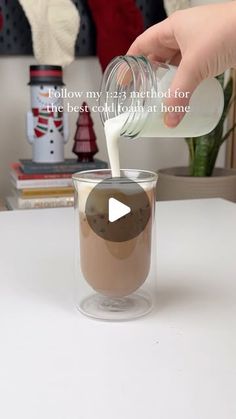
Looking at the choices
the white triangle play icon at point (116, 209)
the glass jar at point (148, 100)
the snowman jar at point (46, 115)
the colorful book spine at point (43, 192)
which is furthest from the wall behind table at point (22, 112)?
the white triangle play icon at point (116, 209)

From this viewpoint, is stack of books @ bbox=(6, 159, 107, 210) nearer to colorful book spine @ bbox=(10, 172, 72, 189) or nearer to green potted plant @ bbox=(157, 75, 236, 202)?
colorful book spine @ bbox=(10, 172, 72, 189)

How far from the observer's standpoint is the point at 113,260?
0.51 metres

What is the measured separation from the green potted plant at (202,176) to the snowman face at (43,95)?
0.97 ft

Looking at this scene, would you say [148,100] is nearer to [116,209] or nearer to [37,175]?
[116,209]

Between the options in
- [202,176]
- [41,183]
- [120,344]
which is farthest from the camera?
[202,176]

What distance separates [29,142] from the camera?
1294 mm

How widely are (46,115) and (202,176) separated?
381mm

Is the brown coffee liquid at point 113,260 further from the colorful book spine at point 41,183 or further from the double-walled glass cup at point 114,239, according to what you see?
the colorful book spine at point 41,183

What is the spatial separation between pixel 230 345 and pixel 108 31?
0.98 meters

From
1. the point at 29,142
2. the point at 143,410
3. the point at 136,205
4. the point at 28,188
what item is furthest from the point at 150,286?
the point at 29,142

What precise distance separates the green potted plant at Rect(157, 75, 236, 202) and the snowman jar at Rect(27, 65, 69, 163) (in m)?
0.25

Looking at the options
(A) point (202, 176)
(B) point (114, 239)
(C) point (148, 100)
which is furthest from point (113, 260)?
(A) point (202, 176)

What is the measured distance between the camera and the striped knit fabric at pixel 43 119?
1.22 meters

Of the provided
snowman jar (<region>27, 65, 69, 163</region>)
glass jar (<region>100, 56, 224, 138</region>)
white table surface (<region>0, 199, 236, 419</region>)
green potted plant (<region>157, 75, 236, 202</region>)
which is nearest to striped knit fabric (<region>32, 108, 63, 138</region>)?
snowman jar (<region>27, 65, 69, 163</region>)
